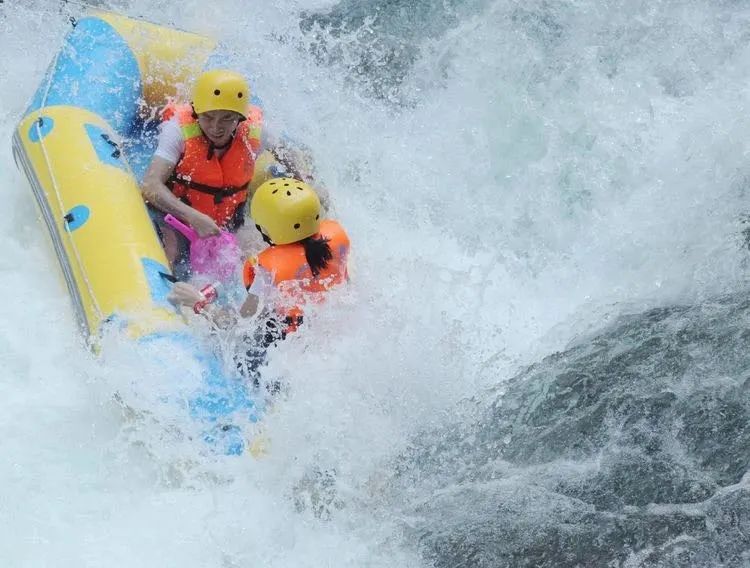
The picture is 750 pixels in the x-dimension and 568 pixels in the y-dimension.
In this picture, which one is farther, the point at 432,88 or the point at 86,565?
the point at 432,88

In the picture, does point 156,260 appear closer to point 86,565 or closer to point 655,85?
point 86,565

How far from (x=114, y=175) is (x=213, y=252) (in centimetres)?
69

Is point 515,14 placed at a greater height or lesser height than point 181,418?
greater

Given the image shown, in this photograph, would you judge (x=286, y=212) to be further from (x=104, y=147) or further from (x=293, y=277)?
(x=104, y=147)

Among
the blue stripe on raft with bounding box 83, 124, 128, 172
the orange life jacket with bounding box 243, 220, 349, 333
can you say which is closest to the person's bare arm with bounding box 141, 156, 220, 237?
the blue stripe on raft with bounding box 83, 124, 128, 172

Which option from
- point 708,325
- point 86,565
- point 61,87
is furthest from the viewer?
point 61,87

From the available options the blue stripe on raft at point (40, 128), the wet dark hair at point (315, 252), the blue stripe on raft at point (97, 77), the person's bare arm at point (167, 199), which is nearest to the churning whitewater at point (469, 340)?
the wet dark hair at point (315, 252)

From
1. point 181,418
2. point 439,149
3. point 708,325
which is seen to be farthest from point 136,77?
point 708,325

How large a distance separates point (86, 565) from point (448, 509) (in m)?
1.42

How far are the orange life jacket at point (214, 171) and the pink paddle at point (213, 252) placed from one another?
159 millimetres

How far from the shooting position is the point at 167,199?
184 inches

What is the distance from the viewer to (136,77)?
5453mm

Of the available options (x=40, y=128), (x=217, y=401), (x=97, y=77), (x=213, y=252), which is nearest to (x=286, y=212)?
(x=217, y=401)

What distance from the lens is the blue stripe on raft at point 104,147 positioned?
193 inches
